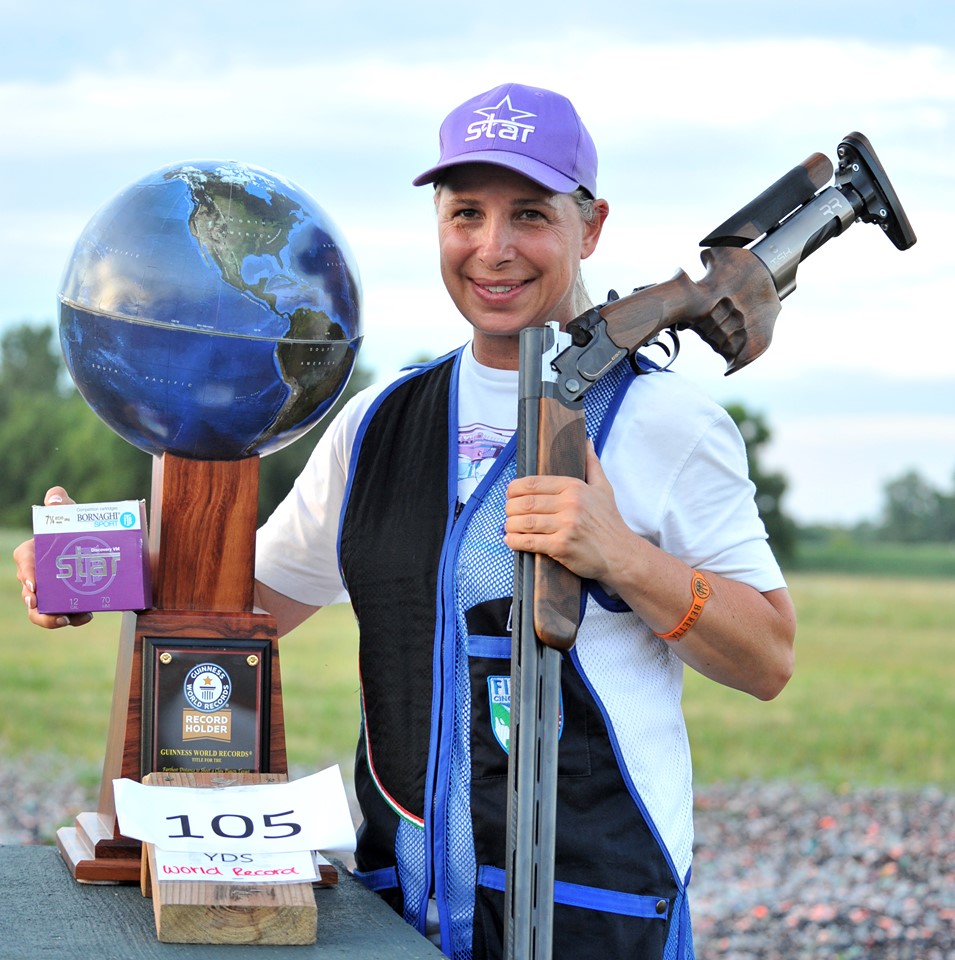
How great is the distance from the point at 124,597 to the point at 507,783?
748 mm

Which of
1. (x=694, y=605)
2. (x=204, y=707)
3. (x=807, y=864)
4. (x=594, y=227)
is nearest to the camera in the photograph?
(x=694, y=605)

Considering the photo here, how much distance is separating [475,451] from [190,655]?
628mm

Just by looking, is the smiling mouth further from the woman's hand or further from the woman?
the woman's hand

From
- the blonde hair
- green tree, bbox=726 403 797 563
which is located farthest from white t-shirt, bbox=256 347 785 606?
green tree, bbox=726 403 797 563

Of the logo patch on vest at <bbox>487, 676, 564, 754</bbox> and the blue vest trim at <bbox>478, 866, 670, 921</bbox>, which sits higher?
the logo patch on vest at <bbox>487, 676, 564, 754</bbox>

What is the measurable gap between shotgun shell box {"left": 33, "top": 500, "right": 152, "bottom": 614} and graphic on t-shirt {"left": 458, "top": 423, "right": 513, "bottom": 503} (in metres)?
0.58

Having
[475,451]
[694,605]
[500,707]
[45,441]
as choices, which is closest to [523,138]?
[475,451]

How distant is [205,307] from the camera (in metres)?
2.28

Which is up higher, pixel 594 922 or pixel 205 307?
pixel 205 307

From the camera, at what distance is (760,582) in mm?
2287

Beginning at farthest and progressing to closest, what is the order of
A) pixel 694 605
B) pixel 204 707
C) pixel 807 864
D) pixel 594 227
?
pixel 807 864 → pixel 594 227 → pixel 204 707 → pixel 694 605

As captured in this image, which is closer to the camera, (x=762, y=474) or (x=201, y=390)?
(x=201, y=390)

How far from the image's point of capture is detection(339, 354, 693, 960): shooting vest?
222cm

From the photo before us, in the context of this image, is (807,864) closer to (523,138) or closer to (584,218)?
(584,218)
